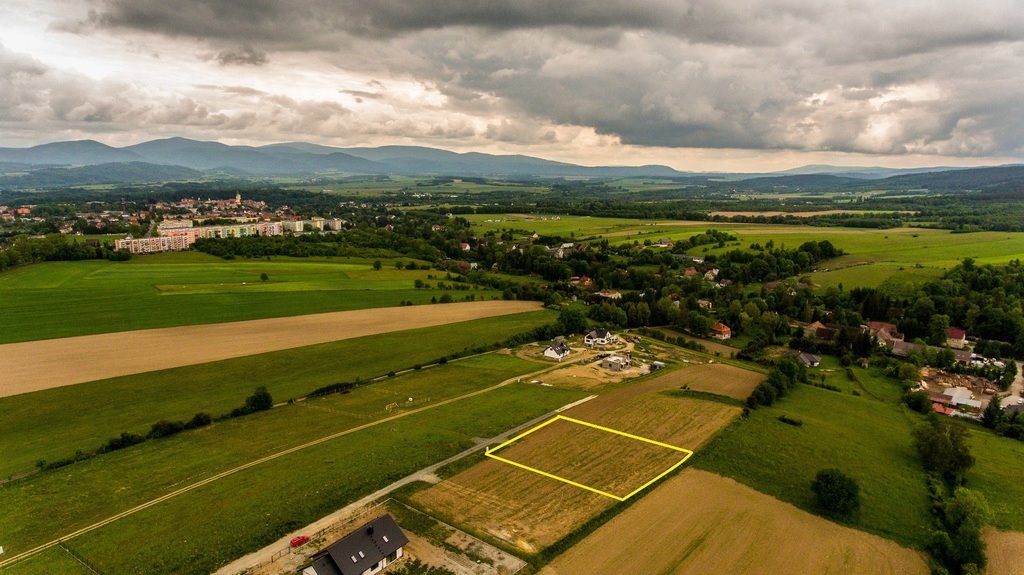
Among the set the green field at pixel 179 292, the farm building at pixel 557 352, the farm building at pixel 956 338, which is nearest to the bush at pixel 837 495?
the farm building at pixel 557 352

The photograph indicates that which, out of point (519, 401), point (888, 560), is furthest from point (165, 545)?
point (888, 560)

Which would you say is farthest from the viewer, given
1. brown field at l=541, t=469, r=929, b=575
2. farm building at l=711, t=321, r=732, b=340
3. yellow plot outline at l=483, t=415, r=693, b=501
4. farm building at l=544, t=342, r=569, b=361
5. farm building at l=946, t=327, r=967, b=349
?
farm building at l=711, t=321, r=732, b=340

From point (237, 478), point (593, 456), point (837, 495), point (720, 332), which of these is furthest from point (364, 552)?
point (720, 332)

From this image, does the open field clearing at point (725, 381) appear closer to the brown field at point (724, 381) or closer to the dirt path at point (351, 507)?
the brown field at point (724, 381)

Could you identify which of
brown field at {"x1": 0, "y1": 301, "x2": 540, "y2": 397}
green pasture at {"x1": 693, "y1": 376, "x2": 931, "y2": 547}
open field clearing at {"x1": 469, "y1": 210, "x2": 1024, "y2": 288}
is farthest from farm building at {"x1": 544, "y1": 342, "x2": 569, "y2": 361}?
open field clearing at {"x1": 469, "y1": 210, "x2": 1024, "y2": 288}

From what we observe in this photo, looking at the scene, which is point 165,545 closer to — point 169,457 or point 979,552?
point 169,457

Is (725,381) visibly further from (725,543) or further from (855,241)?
(855,241)

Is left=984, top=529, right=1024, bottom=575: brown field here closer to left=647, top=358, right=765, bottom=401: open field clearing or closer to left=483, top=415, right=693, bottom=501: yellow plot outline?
left=483, top=415, right=693, bottom=501: yellow plot outline
